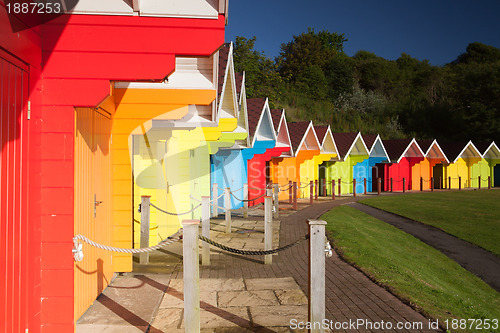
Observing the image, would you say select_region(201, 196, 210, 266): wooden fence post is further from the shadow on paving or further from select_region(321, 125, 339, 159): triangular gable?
select_region(321, 125, 339, 159): triangular gable

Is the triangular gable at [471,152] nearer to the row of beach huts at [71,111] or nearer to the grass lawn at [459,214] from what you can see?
the grass lawn at [459,214]

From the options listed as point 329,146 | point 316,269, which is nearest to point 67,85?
point 316,269

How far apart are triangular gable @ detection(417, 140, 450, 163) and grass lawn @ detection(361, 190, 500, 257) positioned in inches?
437

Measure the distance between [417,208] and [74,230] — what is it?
2164cm

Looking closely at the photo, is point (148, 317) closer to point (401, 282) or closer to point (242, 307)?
point (242, 307)

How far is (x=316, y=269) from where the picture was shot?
518cm

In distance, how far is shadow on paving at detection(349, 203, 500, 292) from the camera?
471 inches

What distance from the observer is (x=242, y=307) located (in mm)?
6637

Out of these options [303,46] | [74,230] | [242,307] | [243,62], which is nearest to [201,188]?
[242,307]

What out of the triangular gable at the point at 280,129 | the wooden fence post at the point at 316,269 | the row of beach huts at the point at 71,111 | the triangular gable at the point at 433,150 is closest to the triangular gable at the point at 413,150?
the triangular gable at the point at 433,150

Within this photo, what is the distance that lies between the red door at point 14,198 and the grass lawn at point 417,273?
4.93 metres

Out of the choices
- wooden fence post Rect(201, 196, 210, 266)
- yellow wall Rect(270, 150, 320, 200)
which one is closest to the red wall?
wooden fence post Rect(201, 196, 210, 266)

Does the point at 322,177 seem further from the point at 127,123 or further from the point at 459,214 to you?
the point at 127,123

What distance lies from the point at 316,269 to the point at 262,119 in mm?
16582
